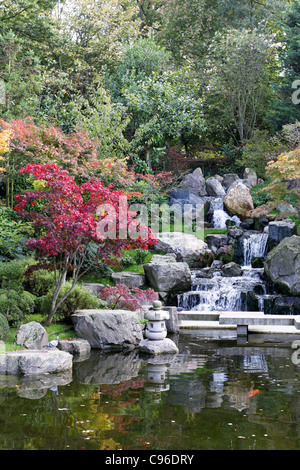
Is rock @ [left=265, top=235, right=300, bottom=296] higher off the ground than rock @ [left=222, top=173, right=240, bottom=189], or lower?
lower

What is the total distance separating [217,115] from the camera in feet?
87.2

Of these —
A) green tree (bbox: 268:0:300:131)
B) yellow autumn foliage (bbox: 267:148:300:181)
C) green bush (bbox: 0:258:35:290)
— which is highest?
green tree (bbox: 268:0:300:131)

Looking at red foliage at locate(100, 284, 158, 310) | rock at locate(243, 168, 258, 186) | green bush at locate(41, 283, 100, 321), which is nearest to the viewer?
green bush at locate(41, 283, 100, 321)

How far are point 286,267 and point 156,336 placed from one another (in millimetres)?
6109

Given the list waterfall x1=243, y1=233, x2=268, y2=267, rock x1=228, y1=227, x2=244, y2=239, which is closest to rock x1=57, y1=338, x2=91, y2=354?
waterfall x1=243, y1=233, x2=268, y2=267

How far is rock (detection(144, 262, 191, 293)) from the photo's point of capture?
13617mm

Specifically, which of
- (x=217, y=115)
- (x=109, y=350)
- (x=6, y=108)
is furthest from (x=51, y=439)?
(x=217, y=115)

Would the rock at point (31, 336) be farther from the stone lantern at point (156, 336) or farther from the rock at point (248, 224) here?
the rock at point (248, 224)

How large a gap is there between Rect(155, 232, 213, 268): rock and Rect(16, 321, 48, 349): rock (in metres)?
8.30

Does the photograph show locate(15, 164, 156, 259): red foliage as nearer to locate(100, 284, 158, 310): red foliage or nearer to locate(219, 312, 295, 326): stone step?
locate(100, 284, 158, 310): red foliage

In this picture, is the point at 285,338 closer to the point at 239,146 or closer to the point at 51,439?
the point at 51,439

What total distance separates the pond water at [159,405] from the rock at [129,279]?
522cm

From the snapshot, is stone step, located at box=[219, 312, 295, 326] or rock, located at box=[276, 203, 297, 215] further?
rock, located at box=[276, 203, 297, 215]

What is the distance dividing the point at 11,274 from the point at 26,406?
152 inches
